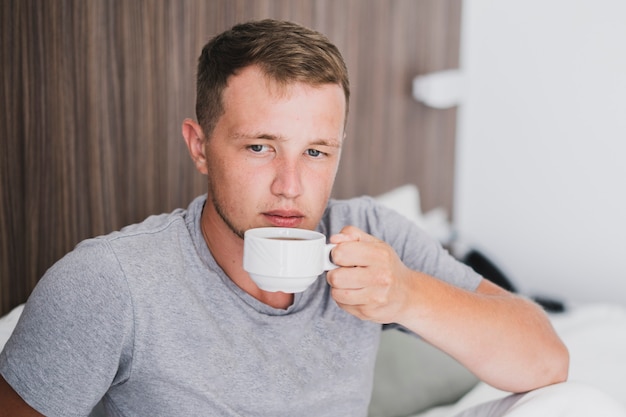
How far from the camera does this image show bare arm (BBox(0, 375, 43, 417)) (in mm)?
1002

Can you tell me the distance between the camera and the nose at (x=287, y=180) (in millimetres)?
1156

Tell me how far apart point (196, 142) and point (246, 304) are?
0.31 m

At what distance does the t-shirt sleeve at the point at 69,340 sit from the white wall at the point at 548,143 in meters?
2.34

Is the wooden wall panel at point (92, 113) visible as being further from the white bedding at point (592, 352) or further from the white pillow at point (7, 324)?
the white bedding at point (592, 352)

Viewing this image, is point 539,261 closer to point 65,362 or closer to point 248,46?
point 248,46

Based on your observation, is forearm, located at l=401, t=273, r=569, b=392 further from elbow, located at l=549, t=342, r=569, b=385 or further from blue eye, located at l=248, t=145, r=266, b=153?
blue eye, located at l=248, t=145, r=266, b=153

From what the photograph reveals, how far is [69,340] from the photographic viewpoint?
3.33 ft

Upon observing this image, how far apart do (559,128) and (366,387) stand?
2013mm

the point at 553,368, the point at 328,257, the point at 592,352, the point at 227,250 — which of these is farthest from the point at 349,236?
the point at 592,352

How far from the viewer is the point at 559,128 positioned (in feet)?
9.88

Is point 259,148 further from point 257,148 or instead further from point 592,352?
point 592,352

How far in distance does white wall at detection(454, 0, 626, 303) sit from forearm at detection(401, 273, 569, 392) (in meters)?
1.79

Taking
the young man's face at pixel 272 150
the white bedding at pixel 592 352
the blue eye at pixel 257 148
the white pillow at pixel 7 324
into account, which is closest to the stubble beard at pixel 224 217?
the young man's face at pixel 272 150

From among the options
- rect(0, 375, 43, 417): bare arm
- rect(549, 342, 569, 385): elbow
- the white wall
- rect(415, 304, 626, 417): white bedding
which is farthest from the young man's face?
the white wall
